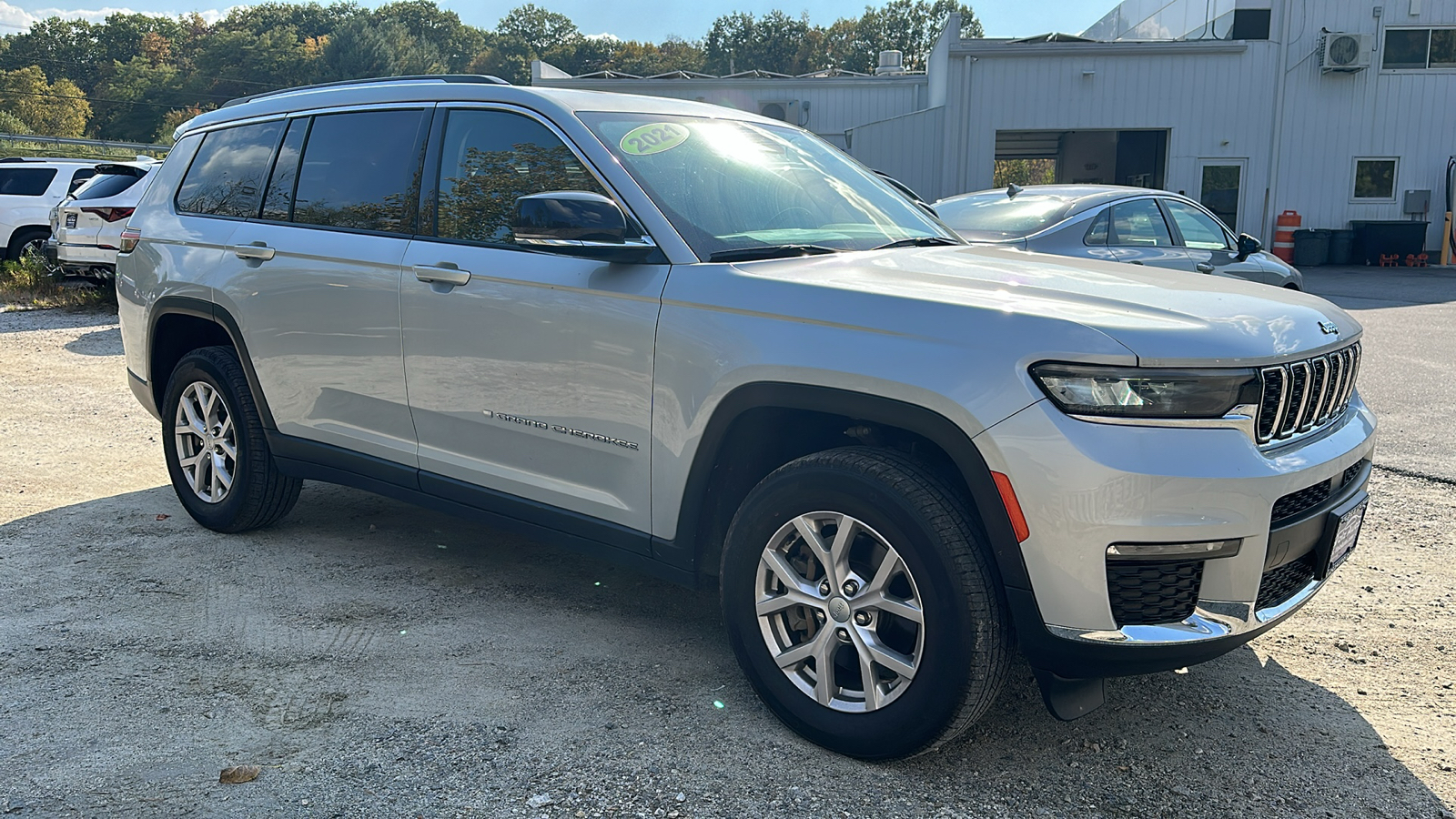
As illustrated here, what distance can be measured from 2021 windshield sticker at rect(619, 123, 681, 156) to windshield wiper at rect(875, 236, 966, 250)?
0.78 meters

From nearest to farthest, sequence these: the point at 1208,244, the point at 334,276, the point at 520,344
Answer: the point at 520,344, the point at 334,276, the point at 1208,244

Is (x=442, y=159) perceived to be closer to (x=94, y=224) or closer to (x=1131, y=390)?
(x=1131, y=390)

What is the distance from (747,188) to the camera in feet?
12.2

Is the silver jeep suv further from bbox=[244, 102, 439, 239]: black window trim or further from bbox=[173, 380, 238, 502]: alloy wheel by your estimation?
bbox=[173, 380, 238, 502]: alloy wheel

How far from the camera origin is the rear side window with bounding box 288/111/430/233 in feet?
13.5

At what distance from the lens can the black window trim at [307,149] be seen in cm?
408

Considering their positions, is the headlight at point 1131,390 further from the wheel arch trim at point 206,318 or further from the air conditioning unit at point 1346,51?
the air conditioning unit at point 1346,51

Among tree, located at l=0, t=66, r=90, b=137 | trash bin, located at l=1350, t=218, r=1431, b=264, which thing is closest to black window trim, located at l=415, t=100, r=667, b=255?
trash bin, located at l=1350, t=218, r=1431, b=264

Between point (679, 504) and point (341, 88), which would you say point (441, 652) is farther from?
point (341, 88)

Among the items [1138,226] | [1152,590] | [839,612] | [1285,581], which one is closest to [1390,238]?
[1138,226]

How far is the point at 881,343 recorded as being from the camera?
9.33ft

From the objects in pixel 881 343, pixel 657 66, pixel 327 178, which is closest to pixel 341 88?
pixel 327 178

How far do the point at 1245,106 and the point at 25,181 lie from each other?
22124mm

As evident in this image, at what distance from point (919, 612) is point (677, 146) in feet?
5.93
